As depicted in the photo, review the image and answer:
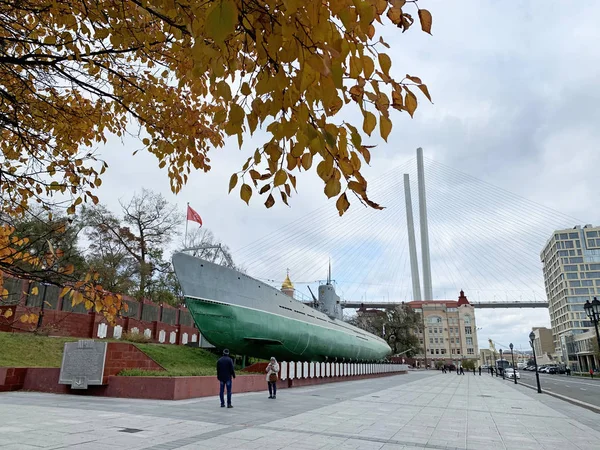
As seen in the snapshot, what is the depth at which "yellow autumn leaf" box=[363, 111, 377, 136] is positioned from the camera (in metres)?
2.04

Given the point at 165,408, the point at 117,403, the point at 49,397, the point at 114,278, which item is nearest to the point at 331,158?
the point at 165,408

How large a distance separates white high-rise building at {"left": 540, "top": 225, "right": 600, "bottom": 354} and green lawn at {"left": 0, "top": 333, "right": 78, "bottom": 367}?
395 ft

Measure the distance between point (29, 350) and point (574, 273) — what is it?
129284 mm

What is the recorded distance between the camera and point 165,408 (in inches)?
390

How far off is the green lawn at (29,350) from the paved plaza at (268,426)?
3.04 metres

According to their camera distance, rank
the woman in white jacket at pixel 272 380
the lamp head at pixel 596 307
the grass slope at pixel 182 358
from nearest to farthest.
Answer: the woman in white jacket at pixel 272 380
the grass slope at pixel 182 358
the lamp head at pixel 596 307

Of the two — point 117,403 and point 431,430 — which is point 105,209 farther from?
point 431,430

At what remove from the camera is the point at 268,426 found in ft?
26.4

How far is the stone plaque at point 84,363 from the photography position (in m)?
11.9

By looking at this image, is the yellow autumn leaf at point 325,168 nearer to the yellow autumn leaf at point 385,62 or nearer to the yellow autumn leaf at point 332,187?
the yellow autumn leaf at point 332,187

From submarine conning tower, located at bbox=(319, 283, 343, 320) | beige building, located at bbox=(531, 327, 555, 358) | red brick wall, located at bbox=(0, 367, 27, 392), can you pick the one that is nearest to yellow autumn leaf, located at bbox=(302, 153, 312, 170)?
red brick wall, located at bbox=(0, 367, 27, 392)

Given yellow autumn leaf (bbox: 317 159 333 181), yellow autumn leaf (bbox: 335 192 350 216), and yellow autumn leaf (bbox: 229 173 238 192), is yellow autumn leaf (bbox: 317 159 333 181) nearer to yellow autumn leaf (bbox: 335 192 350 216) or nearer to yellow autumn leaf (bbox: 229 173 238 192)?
yellow autumn leaf (bbox: 335 192 350 216)

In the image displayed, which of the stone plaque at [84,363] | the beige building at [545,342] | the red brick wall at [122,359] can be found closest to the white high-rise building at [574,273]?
the beige building at [545,342]

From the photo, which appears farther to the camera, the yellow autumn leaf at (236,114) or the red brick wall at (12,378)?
the red brick wall at (12,378)
